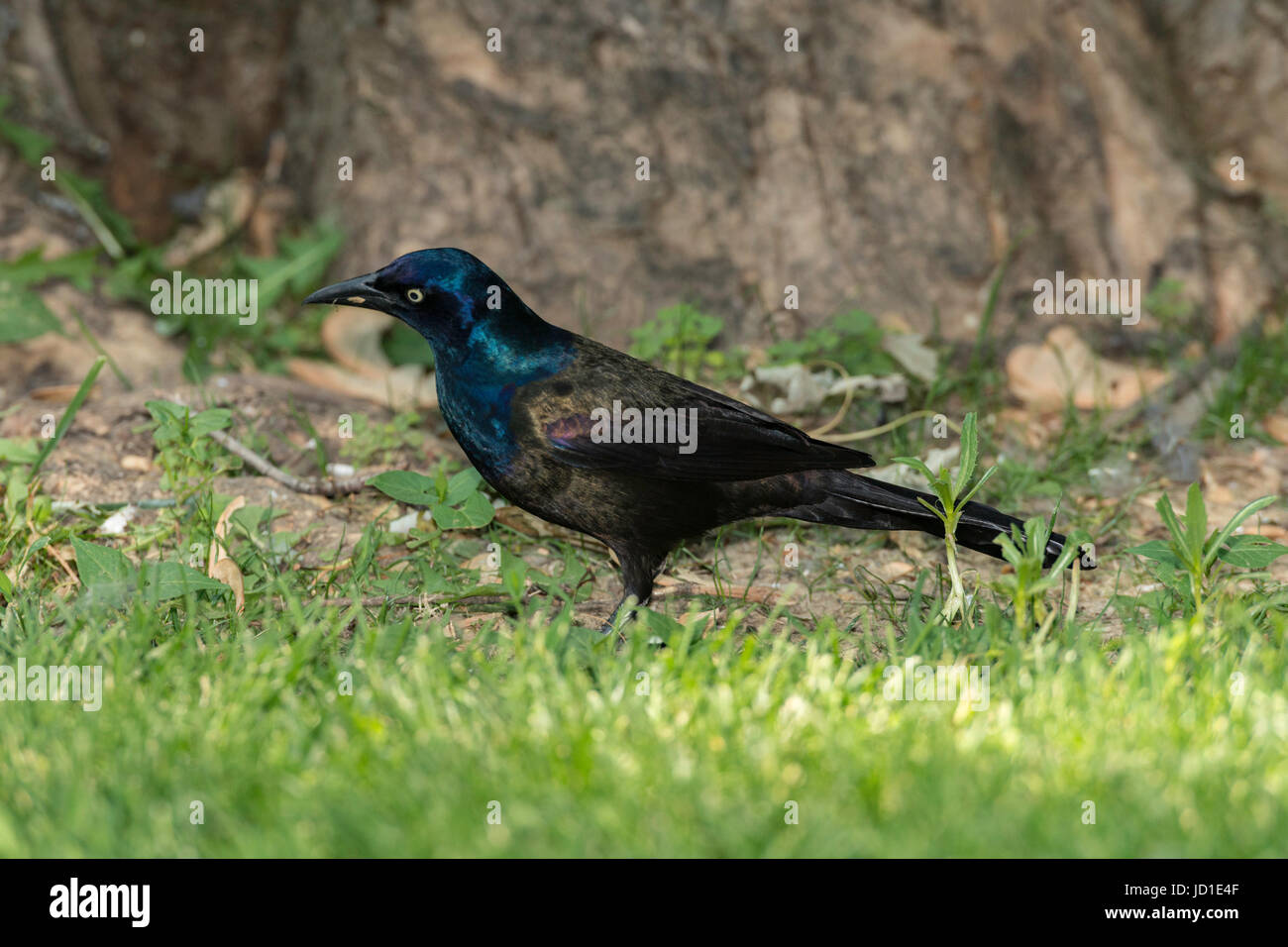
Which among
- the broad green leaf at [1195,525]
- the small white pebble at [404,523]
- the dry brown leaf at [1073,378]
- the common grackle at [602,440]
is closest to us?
the broad green leaf at [1195,525]

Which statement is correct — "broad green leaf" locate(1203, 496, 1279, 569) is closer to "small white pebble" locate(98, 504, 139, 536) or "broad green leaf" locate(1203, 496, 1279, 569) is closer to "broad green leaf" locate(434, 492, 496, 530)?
"broad green leaf" locate(434, 492, 496, 530)

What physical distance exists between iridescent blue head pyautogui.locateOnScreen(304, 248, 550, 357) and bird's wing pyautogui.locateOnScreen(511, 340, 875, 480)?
238mm

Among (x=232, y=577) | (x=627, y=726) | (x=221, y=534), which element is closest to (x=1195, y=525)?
(x=627, y=726)

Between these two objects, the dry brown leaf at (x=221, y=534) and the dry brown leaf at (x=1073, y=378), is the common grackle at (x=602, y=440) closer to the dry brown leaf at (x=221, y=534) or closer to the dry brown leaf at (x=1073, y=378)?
the dry brown leaf at (x=221, y=534)

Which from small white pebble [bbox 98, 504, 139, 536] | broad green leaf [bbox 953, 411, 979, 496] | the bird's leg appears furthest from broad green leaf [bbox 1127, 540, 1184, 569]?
small white pebble [bbox 98, 504, 139, 536]

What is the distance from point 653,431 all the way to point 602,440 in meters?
0.17

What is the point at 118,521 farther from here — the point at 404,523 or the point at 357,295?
the point at 357,295

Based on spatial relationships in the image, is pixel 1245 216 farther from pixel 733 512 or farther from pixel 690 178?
pixel 733 512

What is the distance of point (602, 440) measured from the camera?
12.3ft

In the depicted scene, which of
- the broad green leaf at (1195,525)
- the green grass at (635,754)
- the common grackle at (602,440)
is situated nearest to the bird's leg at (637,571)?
the common grackle at (602,440)

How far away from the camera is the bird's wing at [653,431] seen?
12.3 feet

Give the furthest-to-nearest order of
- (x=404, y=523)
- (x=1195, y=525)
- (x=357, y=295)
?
(x=404, y=523), (x=357, y=295), (x=1195, y=525)

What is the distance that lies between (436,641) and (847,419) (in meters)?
2.59
